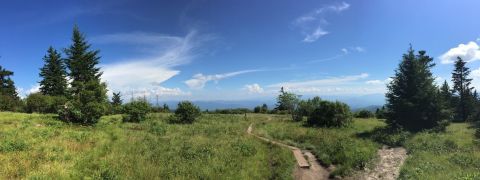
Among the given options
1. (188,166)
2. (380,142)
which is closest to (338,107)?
(380,142)

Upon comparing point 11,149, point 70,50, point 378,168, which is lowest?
point 378,168

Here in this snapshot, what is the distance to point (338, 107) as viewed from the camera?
1563 inches

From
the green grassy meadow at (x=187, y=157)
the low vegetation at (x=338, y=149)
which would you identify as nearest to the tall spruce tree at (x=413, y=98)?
the green grassy meadow at (x=187, y=157)

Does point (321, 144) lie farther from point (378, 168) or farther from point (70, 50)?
point (70, 50)

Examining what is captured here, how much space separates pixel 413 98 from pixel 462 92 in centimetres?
3428

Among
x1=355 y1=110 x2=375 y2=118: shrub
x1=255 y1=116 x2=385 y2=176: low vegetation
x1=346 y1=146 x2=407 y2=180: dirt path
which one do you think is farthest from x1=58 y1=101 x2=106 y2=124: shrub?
x1=355 y1=110 x2=375 y2=118: shrub

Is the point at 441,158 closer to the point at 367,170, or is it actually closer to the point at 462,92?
the point at 367,170

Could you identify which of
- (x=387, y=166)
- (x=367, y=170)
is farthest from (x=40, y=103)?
(x=387, y=166)

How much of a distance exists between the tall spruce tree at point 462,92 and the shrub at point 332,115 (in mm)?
27639

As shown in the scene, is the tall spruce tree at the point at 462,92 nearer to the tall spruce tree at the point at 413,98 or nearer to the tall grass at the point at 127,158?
the tall spruce tree at the point at 413,98

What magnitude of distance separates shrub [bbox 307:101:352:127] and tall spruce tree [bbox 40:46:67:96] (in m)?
51.5

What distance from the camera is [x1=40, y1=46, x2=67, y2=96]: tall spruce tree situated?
2660 inches

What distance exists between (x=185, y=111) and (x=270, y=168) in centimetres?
2692

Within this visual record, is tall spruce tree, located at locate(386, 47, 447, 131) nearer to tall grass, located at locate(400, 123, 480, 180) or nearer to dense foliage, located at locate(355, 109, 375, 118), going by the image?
tall grass, located at locate(400, 123, 480, 180)
